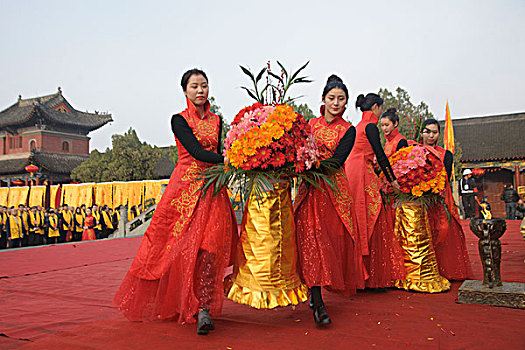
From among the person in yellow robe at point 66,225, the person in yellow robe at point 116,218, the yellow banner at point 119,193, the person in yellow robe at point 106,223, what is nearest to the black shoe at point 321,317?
the person in yellow robe at point 66,225

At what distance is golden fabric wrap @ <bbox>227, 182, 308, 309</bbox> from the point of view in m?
2.22

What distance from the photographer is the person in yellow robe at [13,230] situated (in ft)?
32.2

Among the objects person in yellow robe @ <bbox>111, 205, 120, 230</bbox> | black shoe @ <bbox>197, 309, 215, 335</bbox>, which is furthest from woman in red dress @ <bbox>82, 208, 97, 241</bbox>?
black shoe @ <bbox>197, 309, 215, 335</bbox>

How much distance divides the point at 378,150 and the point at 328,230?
35.0 inches

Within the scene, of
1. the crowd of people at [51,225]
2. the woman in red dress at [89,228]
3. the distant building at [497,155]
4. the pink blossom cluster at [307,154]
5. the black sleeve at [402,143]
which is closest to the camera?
the pink blossom cluster at [307,154]

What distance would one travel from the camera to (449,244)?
140 inches

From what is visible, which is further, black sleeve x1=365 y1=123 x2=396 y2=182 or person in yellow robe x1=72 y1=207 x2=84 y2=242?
person in yellow robe x1=72 y1=207 x2=84 y2=242

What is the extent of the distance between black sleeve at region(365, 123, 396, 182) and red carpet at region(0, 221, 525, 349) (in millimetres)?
937

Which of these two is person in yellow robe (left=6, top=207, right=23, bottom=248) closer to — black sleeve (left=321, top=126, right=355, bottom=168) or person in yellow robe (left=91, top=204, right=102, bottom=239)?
person in yellow robe (left=91, top=204, right=102, bottom=239)

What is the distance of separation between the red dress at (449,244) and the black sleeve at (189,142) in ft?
7.14

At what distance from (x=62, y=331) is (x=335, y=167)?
1894 mm

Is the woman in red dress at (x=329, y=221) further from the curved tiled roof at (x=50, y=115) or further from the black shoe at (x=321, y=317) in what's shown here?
the curved tiled roof at (x=50, y=115)

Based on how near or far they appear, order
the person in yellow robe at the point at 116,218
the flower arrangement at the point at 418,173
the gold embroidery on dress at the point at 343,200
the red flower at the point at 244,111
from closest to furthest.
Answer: the red flower at the point at 244,111 < the gold embroidery on dress at the point at 343,200 < the flower arrangement at the point at 418,173 < the person in yellow robe at the point at 116,218

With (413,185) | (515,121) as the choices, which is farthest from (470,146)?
(413,185)
